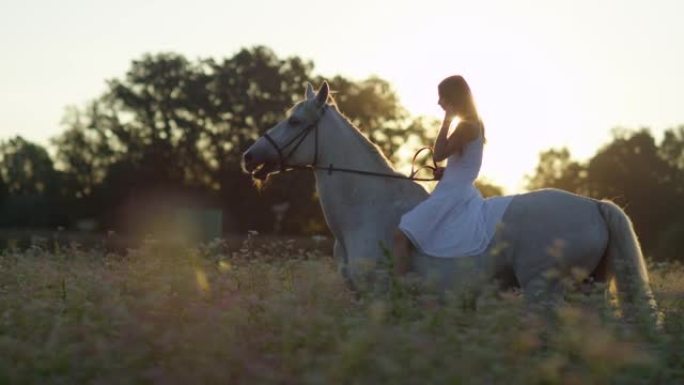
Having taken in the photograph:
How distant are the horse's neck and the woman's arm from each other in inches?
25.6

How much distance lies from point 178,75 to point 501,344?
58780mm

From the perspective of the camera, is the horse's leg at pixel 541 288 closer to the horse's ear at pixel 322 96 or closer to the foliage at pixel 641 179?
the horse's ear at pixel 322 96

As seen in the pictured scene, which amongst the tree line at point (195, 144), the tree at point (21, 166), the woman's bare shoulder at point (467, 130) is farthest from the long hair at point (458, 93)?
the tree at point (21, 166)

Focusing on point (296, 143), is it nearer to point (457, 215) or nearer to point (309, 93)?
point (309, 93)

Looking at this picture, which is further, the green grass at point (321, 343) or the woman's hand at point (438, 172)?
the woman's hand at point (438, 172)

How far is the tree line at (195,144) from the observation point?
2283 inches

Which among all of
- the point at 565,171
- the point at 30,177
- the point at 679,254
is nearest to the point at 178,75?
the point at 30,177

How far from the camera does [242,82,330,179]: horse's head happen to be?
927 cm

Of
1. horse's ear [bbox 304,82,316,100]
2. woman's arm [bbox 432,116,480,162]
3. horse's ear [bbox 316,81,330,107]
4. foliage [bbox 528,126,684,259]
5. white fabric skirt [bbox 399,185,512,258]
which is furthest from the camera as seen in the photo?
foliage [bbox 528,126,684,259]

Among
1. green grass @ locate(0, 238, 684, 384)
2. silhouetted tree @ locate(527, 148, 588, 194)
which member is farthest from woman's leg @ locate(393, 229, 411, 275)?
silhouetted tree @ locate(527, 148, 588, 194)

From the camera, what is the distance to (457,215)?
849 cm

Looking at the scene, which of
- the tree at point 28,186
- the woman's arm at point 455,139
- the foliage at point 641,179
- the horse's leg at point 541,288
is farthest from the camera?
the foliage at point 641,179

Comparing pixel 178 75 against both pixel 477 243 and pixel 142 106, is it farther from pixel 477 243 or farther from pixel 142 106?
pixel 477 243

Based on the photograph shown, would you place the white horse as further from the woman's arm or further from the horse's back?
the woman's arm
